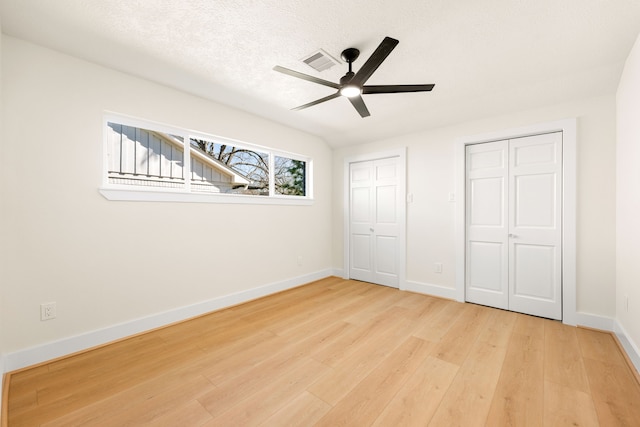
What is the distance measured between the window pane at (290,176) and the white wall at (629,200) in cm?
370

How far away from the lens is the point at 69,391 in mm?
1730

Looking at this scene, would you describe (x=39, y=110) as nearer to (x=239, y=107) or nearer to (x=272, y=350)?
(x=239, y=107)

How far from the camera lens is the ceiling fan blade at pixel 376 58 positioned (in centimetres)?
165

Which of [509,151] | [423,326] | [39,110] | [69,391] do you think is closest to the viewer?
[69,391]

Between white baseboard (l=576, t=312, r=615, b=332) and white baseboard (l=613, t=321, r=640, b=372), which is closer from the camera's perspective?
white baseboard (l=613, t=321, r=640, b=372)

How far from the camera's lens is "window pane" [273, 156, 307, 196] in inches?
159

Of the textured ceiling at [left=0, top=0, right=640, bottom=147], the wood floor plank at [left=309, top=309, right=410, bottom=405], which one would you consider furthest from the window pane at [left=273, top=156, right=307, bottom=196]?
the wood floor plank at [left=309, top=309, right=410, bottom=405]

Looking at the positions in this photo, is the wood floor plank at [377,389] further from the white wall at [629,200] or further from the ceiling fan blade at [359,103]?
the ceiling fan blade at [359,103]

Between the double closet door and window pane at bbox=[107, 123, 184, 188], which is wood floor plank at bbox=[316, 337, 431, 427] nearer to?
the double closet door

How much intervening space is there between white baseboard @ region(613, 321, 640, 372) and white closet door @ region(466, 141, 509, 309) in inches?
35.6

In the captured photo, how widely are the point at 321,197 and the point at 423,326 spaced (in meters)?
2.68

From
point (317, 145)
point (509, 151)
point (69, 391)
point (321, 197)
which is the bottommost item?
point (69, 391)

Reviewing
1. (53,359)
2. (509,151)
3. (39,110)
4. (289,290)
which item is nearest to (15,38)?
(39,110)

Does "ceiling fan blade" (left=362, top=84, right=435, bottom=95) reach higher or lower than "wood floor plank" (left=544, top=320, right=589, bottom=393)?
higher
